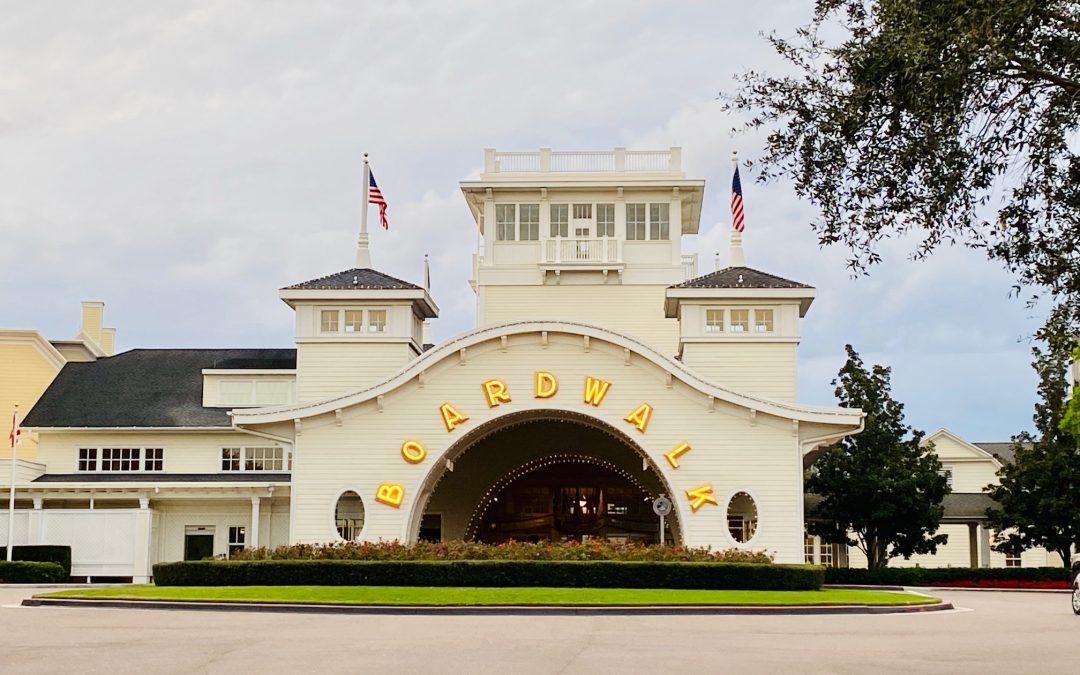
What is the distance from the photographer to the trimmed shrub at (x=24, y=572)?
142 feet

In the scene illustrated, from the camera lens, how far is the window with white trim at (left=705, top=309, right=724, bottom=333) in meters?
44.5

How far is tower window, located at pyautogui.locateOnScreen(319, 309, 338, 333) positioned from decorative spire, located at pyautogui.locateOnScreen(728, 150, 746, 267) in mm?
13186

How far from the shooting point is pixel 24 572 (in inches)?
1704

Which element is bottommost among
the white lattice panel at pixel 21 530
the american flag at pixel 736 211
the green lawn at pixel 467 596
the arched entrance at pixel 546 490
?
the green lawn at pixel 467 596

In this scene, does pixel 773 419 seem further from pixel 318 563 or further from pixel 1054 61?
pixel 1054 61

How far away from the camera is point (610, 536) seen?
166 ft

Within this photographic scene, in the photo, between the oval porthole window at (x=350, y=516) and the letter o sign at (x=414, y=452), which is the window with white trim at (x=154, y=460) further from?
the letter o sign at (x=414, y=452)

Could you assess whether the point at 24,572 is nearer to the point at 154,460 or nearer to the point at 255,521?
the point at 255,521

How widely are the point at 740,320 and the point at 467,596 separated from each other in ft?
58.0

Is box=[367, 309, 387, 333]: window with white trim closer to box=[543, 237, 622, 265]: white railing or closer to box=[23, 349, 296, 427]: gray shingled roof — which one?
box=[543, 237, 622, 265]: white railing

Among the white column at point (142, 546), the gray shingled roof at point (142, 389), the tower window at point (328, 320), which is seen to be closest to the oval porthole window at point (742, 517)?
the tower window at point (328, 320)

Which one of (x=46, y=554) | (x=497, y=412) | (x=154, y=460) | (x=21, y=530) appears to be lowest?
(x=46, y=554)

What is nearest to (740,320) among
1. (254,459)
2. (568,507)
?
(568,507)

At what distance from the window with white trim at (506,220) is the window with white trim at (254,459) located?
1119 centimetres
